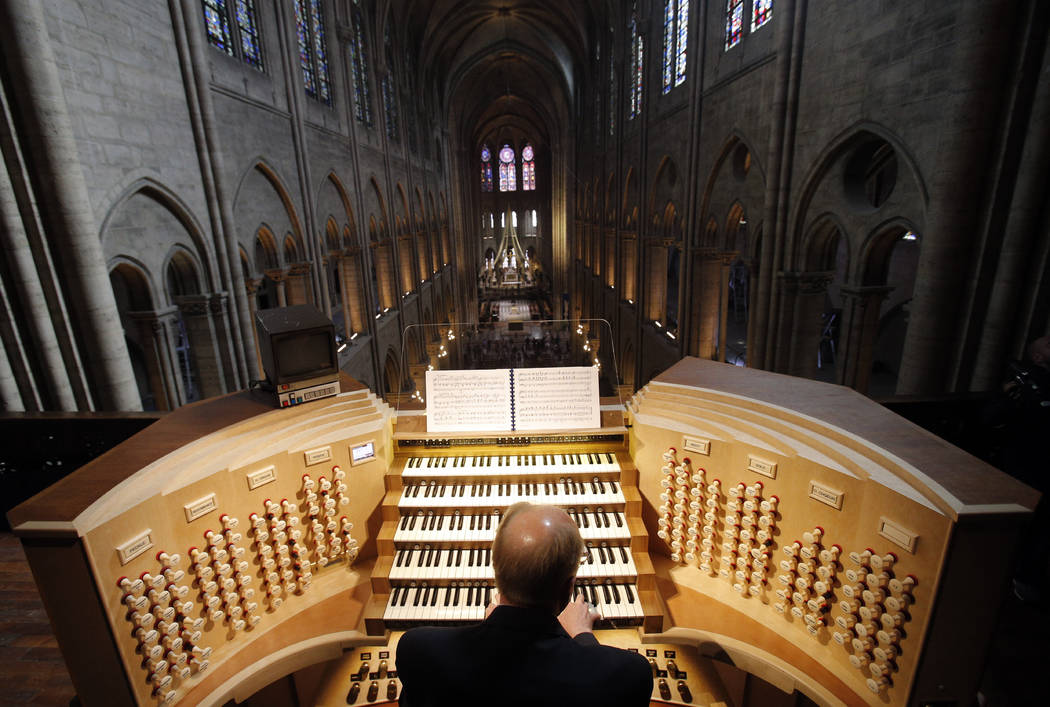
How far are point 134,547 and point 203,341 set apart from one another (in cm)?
670

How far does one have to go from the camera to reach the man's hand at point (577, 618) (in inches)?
104

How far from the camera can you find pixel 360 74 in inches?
669

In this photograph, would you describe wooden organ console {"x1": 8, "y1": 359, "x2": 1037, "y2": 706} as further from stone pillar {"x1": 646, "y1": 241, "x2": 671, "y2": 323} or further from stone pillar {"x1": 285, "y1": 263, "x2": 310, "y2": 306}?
stone pillar {"x1": 646, "y1": 241, "x2": 671, "y2": 323}

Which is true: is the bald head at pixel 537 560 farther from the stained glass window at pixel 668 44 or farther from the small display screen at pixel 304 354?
the stained glass window at pixel 668 44

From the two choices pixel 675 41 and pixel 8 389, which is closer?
pixel 8 389

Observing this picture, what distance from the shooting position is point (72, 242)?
5699mm

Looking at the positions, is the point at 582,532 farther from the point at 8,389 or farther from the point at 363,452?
the point at 8,389

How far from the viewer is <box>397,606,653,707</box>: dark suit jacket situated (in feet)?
5.99

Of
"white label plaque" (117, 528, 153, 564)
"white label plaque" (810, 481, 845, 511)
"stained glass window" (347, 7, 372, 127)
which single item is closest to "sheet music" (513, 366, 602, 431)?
"white label plaque" (810, 481, 845, 511)

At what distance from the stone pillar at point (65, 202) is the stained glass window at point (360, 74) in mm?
11154

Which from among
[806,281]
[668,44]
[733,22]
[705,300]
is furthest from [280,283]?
[668,44]

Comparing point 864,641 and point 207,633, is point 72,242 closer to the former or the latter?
point 207,633

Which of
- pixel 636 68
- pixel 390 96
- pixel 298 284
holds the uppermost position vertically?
pixel 390 96

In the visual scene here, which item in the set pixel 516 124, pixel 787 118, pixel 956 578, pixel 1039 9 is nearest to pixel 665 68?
pixel 787 118
